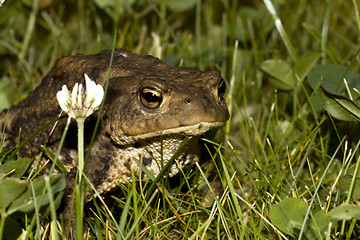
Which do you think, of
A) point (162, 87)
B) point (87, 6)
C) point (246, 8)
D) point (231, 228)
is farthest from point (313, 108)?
point (87, 6)

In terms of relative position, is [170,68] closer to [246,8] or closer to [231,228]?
[231,228]

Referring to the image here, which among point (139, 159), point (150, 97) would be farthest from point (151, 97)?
point (139, 159)

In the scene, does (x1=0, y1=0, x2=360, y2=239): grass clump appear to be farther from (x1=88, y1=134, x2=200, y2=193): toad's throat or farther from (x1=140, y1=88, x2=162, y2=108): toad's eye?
(x1=140, y1=88, x2=162, y2=108): toad's eye

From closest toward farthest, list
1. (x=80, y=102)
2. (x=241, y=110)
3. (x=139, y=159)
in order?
(x=80, y=102)
(x=139, y=159)
(x=241, y=110)

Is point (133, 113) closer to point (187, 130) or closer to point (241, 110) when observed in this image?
point (187, 130)

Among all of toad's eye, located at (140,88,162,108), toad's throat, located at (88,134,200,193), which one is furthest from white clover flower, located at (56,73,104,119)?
toad's throat, located at (88,134,200,193)
